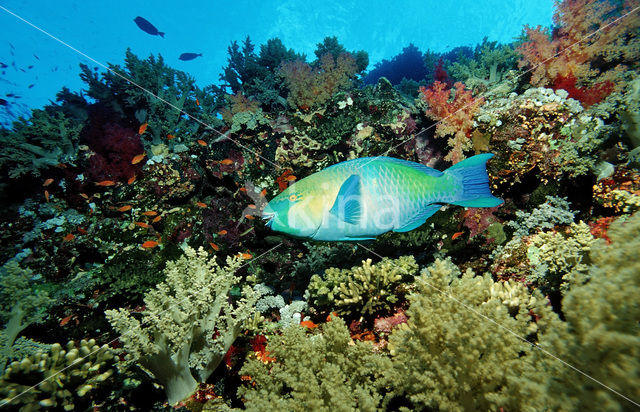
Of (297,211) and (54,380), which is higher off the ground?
(297,211)

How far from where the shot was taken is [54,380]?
2.29 metres

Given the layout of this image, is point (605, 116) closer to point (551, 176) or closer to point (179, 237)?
point (551, 176)

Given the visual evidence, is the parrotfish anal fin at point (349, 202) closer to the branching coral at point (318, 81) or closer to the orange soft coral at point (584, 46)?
the branching coral at point (318, 81)

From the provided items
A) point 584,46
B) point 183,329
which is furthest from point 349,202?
Answer: point 584,46

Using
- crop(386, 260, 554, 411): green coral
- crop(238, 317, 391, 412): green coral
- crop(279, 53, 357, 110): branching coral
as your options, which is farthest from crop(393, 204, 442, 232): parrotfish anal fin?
crop(279, 53, 357, 110): branching coral

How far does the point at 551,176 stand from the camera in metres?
4.20

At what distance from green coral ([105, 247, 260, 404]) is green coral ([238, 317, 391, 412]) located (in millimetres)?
624

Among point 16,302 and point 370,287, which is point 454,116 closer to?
point 370,287

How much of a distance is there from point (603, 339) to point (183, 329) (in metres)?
3.05

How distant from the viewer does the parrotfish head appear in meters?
1.96

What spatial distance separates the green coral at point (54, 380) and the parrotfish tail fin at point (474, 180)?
3.29 metres

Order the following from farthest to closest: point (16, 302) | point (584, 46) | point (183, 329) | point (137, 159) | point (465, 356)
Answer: point (137, 159) → point (584, 46) → point (16, 302) → point (183, 329) → point (465, 356)

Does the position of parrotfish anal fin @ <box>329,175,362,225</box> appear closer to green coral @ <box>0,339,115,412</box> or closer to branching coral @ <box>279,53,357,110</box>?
green coral @ <box>0,339,115,412</box>

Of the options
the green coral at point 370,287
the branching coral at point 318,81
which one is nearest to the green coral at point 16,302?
the green coral at point 370,287
